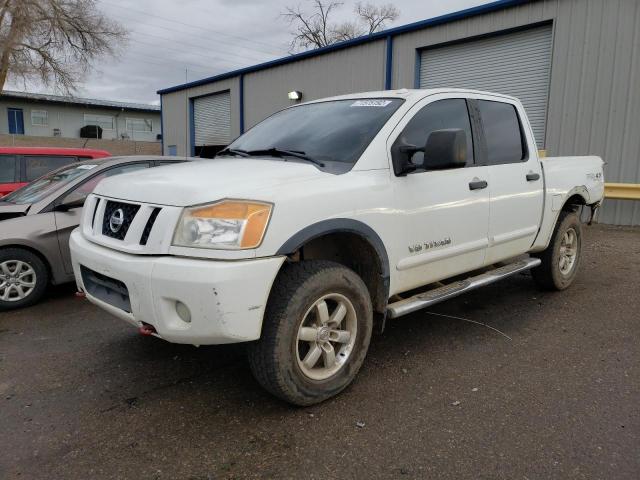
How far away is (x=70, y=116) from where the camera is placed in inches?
1545

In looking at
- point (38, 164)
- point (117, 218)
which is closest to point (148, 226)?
point (117, 218)

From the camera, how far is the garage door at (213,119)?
20688mm

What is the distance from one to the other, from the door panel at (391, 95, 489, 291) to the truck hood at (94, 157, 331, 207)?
29.6 inches

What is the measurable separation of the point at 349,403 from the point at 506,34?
436 inches

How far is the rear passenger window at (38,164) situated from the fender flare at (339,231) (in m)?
6.42

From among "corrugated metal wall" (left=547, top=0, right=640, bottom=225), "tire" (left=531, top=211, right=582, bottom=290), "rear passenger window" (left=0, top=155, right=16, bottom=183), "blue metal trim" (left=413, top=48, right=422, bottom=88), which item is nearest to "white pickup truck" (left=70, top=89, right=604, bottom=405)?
"tire" (left=531, top=211, right=582, bottom=290)

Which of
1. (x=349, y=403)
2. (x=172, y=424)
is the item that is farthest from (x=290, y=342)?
(x=172, y=424)

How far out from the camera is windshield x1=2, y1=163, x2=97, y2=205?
5.38 meters

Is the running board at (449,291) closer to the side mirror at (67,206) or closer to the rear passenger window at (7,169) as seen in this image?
the side mirror at (67,206)

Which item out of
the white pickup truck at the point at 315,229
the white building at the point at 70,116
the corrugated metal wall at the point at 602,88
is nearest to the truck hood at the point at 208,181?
the white pickup truck at the point at 315,229

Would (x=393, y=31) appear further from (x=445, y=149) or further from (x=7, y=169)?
(x=445, y=149)

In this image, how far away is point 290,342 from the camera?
8.91 feet

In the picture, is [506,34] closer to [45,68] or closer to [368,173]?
[368,173]

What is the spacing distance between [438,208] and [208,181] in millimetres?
1624
